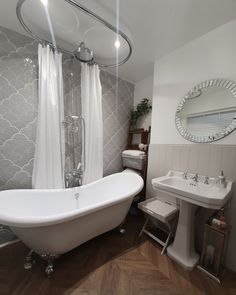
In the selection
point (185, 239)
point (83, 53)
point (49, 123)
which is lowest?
point (185, 239)

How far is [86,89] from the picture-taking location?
5.91ft

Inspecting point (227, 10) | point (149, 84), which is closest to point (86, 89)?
point (149, 84)

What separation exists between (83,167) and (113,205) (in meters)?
0.74

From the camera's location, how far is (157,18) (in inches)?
49.6

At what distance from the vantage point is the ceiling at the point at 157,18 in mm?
1128

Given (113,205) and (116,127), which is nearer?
(113,205)

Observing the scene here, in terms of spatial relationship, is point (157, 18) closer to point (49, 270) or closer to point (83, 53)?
point (83, 53)

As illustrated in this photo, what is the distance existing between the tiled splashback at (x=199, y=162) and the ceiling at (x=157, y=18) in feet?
3.78

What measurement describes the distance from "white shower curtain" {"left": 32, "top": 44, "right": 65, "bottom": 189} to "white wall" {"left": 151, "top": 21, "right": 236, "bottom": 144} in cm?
124

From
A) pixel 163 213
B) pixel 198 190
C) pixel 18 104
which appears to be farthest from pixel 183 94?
pixel 18 104

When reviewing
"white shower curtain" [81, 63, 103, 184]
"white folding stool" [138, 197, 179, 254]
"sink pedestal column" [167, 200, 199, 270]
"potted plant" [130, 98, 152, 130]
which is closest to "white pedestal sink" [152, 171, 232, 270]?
"sink pedestal column" [167, 200, 199, 270]

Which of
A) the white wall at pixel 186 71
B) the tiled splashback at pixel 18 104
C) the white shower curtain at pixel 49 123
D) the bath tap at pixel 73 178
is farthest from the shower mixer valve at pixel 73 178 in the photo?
the white wall at pixel 186 71

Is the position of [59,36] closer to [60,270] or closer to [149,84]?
[149,84]

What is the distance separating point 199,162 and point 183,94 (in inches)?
31.6
